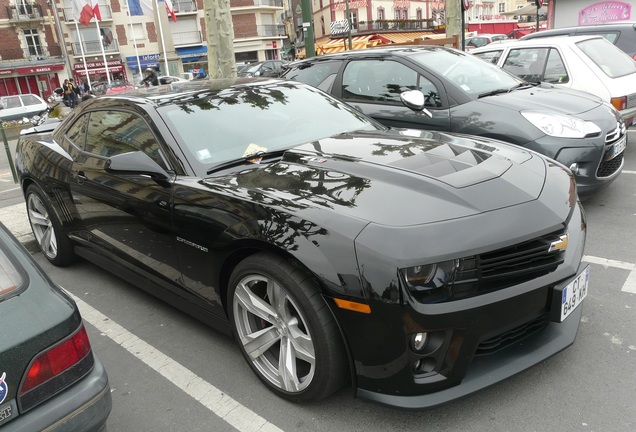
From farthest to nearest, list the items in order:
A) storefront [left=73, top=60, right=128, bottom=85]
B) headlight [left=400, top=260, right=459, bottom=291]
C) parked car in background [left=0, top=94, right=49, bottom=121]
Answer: storefront [left=73, top=60, right=128, bottom=85] < parked car in background [left=0, top=94, right=49, bottom=121] < headlight [left=400, top=260, right=459, bottom=291]

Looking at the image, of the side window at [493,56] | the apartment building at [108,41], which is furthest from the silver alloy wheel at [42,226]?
the apartment building at [108,41]

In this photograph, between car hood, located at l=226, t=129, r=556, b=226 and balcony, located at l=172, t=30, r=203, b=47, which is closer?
car hood, located at l=226, t=129, r=556, b=226

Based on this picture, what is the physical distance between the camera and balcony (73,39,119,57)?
47.6 meters

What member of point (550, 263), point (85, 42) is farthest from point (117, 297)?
point (85, 42)

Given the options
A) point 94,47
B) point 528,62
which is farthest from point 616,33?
point 94,47

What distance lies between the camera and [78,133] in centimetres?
404

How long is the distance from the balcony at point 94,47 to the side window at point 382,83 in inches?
1922

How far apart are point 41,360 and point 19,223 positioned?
4599 millimetres

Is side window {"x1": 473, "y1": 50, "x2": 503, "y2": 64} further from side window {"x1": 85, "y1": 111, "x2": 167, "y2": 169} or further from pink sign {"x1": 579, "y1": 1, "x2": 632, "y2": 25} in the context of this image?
pink sign {"x1": 579, "y1": 1, "x2": 632, "y2": 25}

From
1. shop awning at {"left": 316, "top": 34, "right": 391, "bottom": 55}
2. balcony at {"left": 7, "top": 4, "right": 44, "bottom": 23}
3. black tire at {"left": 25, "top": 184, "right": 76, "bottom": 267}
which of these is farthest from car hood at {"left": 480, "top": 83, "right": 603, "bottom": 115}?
balcony at {"left": 7, "top": 4, "right": 44, "bottom": 23}

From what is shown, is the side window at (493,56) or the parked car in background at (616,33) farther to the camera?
the parked car in background at (616,33)

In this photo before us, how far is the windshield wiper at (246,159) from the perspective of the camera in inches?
118

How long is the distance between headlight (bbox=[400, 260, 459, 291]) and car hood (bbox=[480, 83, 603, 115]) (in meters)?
3.22

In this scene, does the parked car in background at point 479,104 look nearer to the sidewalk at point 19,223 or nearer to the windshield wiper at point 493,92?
the windshield wiper at point 493,92
